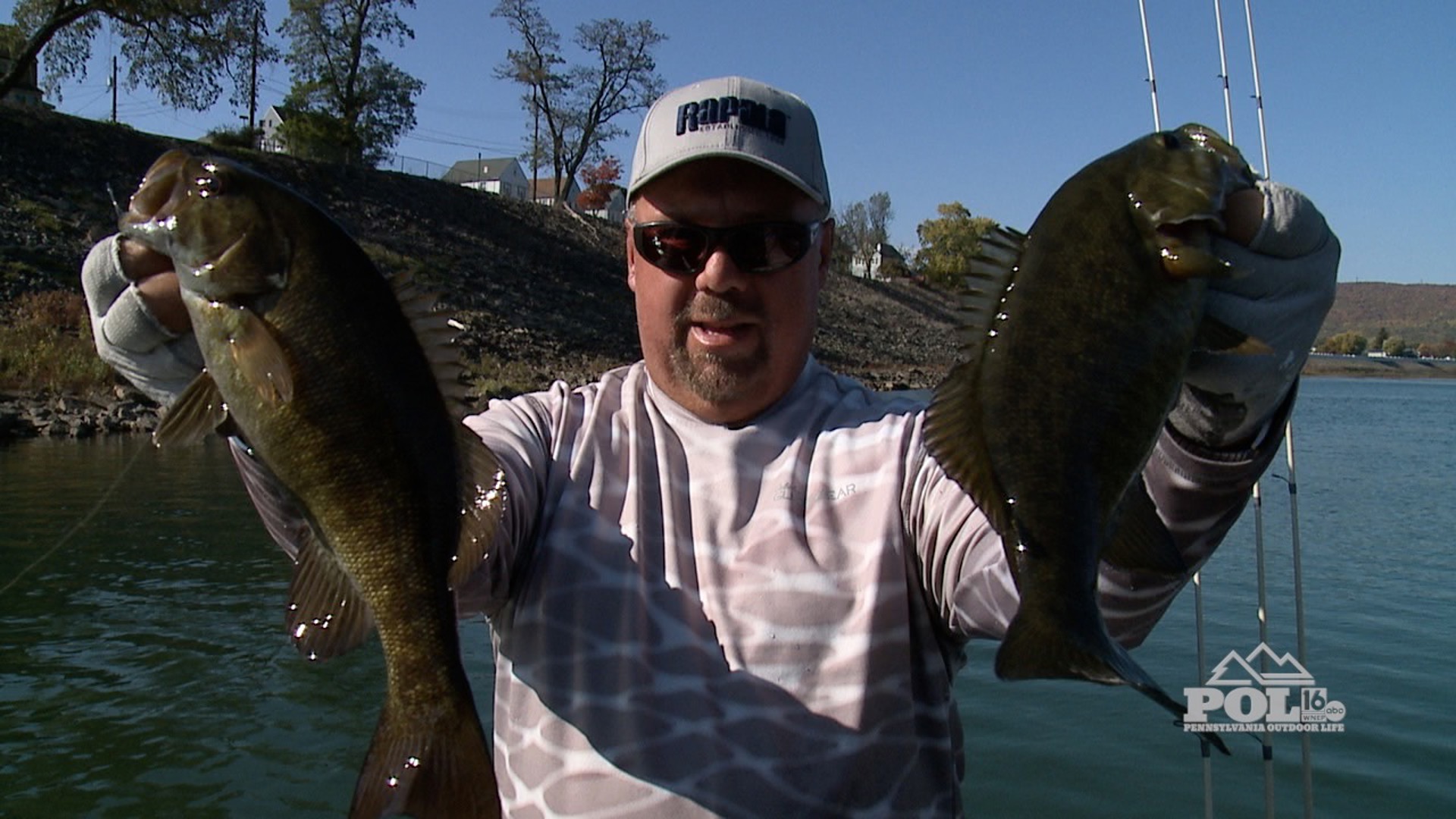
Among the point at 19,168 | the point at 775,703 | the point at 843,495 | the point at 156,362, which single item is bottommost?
the point at 775,703

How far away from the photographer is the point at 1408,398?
54.5 meters

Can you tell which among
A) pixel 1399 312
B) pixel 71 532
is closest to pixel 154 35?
pixel 71 532

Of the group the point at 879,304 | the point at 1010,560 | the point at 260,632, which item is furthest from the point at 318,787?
the point at 879,304

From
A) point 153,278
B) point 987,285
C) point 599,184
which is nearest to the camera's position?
point 987,285

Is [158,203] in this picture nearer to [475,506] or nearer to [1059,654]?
[475,506]

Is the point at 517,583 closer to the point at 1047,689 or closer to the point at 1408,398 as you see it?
the point at 1047,689

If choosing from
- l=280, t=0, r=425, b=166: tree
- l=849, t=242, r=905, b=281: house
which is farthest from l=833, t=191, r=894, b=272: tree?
l=280, t=0, r=425, b=166: tree

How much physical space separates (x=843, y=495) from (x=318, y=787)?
548cm

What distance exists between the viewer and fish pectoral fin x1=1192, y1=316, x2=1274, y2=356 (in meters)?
1.88

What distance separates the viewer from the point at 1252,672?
7734mm

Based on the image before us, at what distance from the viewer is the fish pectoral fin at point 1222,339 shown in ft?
6.16

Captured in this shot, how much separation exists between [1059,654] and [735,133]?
1567 millimetres

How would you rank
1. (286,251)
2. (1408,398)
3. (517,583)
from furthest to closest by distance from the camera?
(1408,398) → (517,583) → (286,251)

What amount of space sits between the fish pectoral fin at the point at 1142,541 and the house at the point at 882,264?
252 feet
